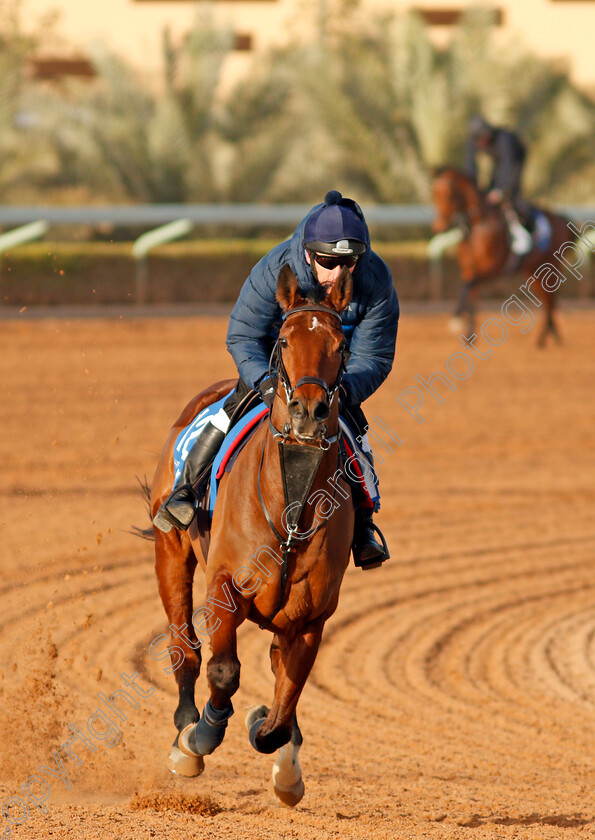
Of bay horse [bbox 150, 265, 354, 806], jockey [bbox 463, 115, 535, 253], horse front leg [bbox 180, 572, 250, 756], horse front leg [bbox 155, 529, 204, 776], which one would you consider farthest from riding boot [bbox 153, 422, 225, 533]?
jockey [bbox 463, 115, 535, 253]

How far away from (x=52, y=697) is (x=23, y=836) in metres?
1.55

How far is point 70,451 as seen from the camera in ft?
38.2

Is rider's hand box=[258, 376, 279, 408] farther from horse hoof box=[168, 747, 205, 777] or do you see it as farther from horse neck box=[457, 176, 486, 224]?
horse neck box=[457, 176, 486, 224]

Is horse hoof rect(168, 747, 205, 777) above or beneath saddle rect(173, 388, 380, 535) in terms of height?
beneath

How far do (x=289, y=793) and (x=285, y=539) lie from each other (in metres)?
1.07

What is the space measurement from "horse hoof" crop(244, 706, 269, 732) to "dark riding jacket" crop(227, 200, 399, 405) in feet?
4.74

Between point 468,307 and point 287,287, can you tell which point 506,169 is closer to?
point 468,307

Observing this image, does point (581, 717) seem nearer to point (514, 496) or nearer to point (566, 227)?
point (514, 496)

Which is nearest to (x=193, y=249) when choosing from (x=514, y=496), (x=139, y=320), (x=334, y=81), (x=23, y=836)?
(x=139, y=320)

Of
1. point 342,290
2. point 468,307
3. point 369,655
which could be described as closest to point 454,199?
point 468,307

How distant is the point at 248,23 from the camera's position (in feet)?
115

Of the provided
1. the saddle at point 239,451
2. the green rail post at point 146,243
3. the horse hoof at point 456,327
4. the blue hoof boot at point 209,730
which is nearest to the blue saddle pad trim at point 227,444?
the saddle at point 239,451

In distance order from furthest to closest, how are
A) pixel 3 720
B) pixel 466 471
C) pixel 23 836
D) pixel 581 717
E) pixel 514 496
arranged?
1. pixel 466 471
2. pixel 514 496
3. pixel 581 717
4. pixel 3 720
5. pixel 23 836

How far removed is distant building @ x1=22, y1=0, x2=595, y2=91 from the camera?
3309cm
